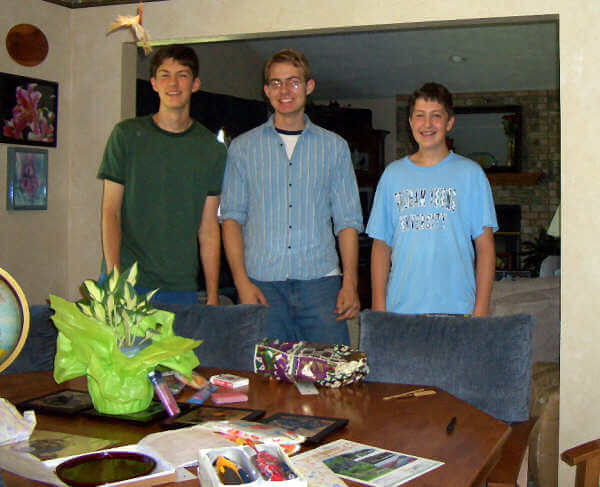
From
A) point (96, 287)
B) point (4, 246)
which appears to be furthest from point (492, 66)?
point (96, 287)

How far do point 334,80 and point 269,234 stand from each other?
6.84m

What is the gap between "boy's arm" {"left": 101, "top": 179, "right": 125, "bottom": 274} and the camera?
264cm

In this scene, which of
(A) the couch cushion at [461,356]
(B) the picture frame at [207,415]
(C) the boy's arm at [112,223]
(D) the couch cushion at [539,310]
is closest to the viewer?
(B) the picture frame at [207,415]

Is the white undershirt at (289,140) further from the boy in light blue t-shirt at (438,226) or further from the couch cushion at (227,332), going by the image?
the couch cushion at (227,332)

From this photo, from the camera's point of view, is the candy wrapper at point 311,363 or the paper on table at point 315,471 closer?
the paper on table at point 315,471

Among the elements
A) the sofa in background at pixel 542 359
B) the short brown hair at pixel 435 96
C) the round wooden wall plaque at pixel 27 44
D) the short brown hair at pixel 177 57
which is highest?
the round wooden wall plaque at pixel 27 44

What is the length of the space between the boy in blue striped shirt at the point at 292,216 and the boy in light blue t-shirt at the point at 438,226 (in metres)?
0.22

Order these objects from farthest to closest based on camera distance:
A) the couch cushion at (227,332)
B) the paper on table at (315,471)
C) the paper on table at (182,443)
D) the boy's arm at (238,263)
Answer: the boy's arm at (238,263)
the couch cushion at (227,332)
the paper on table at (182,443)
the paper on table at (315,471)

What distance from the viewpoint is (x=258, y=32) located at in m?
3.41

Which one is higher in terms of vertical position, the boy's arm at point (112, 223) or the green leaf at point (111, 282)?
the boy's arm at point (112, 223)

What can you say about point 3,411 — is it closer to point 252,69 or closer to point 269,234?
point 269,234

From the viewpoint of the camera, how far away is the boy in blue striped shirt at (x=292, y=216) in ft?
8.39

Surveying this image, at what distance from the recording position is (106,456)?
116 centimetres

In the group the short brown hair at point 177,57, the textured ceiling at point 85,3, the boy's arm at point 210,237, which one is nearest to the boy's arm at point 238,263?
the boy's arm at point 210,237
